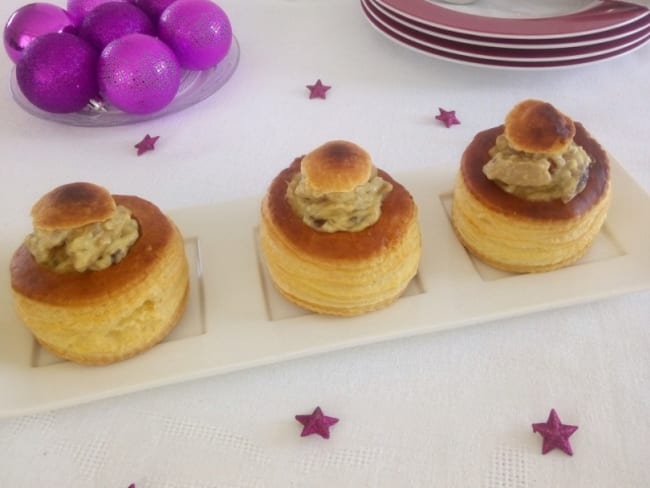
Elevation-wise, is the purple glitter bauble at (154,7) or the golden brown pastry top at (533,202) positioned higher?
the purple glitter bauble at (154,7)

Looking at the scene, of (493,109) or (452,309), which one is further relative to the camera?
(493,109)

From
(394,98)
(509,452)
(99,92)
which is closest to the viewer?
(509,452)

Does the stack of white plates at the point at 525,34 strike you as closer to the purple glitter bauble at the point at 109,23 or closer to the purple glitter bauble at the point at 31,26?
the purple glitter bauble at the point at 109,23

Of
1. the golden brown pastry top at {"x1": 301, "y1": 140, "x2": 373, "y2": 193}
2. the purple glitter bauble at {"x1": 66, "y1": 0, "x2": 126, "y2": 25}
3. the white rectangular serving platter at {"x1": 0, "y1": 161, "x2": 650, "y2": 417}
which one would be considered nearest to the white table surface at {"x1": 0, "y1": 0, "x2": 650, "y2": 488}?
the white rectangular serving platter at {"x1": 0, "y1": 161, "x2": 650, "y2": 417}

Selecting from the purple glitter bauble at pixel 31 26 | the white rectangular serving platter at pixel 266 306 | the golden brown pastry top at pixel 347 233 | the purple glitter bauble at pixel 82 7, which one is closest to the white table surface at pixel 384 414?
the white rectangular serving platter at pixel 266 306

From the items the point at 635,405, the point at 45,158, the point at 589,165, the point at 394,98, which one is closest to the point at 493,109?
the point at 394,98


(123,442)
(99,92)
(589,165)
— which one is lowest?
(123,442)

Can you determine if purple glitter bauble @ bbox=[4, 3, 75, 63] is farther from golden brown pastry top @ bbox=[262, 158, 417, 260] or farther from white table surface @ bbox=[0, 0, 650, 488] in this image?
golden brown pastry top @ bbox=[262, 158, 417, 260]

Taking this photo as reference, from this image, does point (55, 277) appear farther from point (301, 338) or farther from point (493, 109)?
point (493, 109)
